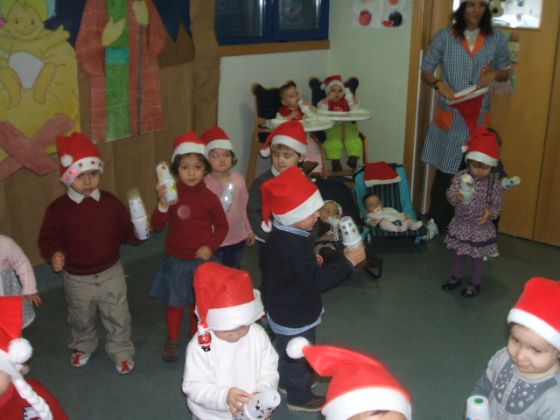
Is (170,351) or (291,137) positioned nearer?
(170,351)

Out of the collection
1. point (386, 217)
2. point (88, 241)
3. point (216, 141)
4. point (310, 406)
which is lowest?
point (310, 406)

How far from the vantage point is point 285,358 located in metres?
2.68

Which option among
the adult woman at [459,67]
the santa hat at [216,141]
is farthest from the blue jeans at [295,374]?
the adult woman at [459,67]

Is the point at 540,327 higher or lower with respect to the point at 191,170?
lower

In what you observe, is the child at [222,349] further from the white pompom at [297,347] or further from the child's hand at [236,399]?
the white pompom at [297,347]

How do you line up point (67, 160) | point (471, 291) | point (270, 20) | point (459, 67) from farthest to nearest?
point (270, 20) → point (459, 67) → point (471, 291) → point (67, 160)

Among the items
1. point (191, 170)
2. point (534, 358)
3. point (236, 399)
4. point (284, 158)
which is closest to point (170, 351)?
point (191, 170)

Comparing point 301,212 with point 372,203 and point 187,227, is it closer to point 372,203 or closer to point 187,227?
point 187,227

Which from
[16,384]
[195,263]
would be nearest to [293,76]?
[195,263]

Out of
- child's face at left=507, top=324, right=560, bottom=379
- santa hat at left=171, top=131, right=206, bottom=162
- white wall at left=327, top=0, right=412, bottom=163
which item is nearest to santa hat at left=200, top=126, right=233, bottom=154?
santa hat at left=171, top=131, right=206, bottom=162

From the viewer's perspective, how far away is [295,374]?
271cm

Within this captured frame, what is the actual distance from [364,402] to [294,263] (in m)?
0.96

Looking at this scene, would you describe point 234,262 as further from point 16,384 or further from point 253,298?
point 16,384

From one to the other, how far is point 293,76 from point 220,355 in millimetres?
3891
